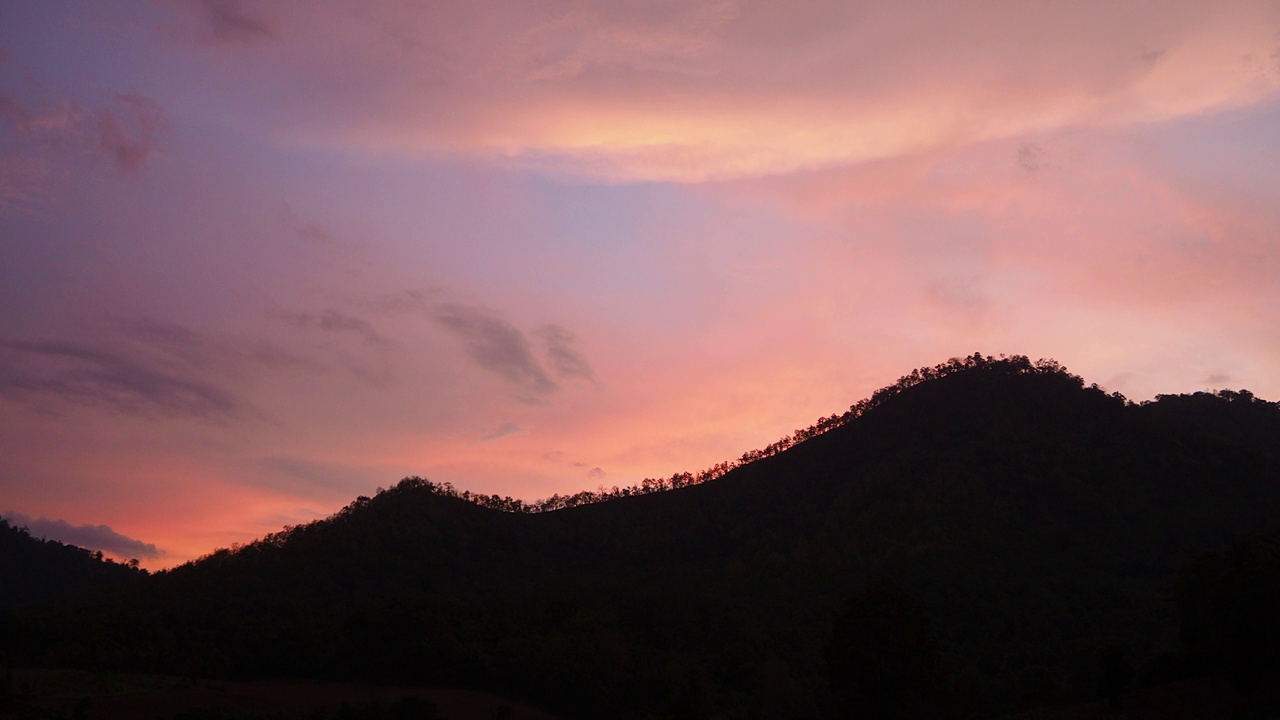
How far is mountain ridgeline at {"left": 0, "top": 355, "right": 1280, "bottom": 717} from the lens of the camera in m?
42.5

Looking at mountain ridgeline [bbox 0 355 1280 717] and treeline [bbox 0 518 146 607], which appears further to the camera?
treeline [bbox 0 518 146 607]

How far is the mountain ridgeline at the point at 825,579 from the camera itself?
140 ft

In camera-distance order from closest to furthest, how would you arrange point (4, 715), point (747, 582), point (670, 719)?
point (4, 715)
point (670, 719)
point (747, 582)

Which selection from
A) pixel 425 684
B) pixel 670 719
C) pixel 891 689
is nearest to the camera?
pixel 891 689

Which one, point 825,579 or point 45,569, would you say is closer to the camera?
point 825,579

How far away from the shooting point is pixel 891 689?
35875 mm

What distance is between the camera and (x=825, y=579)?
80.1 meters

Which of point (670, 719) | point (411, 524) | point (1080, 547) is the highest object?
point (411, 524)

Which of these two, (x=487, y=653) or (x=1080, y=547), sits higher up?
(x=1080, y=547)

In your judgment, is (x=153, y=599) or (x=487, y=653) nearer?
(x=487, y=653)

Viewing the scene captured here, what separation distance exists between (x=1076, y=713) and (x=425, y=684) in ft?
115

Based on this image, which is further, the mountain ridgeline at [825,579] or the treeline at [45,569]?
the treeline at [45,569]

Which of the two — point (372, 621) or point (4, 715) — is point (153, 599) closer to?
point (372, 621)

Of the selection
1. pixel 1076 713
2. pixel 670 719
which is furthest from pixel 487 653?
pixel 1076 713
